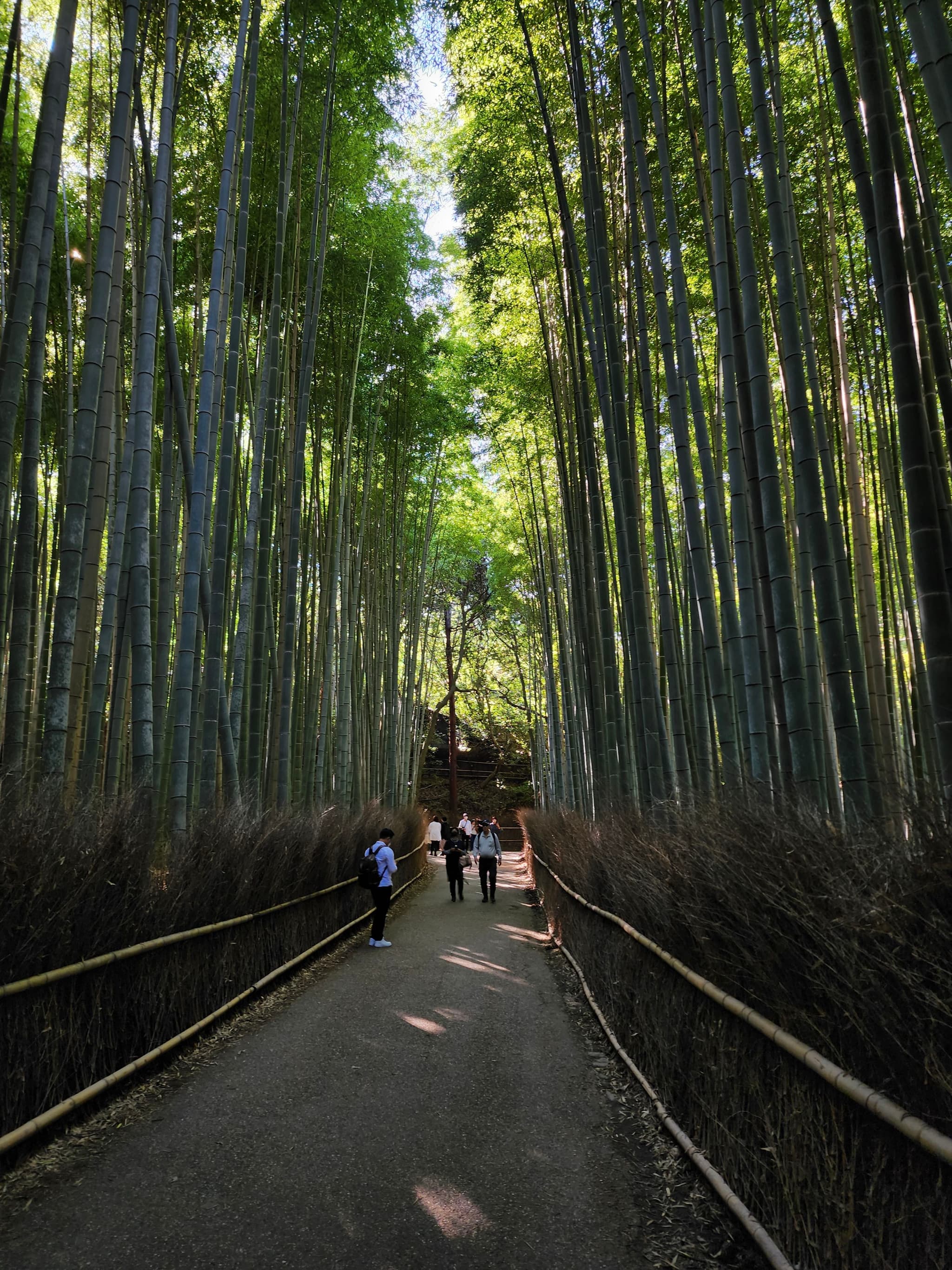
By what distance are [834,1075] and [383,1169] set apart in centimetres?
120

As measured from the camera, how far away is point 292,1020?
3.33 meters

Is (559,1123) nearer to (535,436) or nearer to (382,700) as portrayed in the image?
(535,436)

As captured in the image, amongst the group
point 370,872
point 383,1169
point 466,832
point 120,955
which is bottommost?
point 383,1169

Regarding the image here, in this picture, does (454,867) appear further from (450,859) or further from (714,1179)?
(714,1179)

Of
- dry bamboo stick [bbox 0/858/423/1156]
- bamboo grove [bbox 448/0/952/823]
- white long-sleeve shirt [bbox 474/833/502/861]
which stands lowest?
dry bamboo stick [bbox 0/858/423/1156]

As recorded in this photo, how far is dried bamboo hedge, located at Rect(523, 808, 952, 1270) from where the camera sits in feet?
3.75

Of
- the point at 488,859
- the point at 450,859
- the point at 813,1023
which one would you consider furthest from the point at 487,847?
the point at 813,1023

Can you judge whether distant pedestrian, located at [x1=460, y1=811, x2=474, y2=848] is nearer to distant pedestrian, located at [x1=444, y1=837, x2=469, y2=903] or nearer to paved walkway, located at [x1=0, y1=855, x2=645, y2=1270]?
distant pedestrian, located at [x1=444, y1=837, x2=469, y2=903]

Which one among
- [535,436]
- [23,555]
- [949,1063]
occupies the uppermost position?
[535,436]

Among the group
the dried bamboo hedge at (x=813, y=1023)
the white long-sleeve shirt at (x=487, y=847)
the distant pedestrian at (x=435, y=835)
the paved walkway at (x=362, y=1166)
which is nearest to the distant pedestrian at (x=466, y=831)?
the distant pedestrian at (x=435, y=835)

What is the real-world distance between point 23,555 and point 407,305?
226 inches

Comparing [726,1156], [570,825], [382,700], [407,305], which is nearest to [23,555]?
[726,1156]

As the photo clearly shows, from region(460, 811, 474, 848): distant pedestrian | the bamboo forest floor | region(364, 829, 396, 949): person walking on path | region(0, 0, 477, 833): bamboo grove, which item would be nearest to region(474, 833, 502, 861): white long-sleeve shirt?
region(0, 0, 477, 833): bamboo grove

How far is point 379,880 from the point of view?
215 inches
